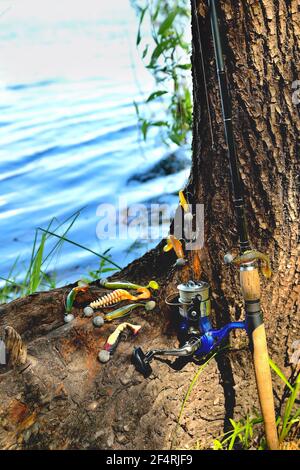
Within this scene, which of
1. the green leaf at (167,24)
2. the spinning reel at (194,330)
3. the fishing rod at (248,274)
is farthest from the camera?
the green leaf at (167,24)

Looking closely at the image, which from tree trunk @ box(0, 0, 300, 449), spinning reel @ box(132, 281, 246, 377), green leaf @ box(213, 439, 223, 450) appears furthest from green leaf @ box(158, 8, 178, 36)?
green leaf @ box(213, 439, 223, 450)

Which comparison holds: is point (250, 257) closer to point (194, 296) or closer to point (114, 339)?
point (194, 296)

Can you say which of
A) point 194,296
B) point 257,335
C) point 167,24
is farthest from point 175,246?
point 167,24

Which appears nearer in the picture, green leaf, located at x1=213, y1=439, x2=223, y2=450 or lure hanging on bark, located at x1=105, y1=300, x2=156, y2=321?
green leaf, located at x1=213, y1=439, x2=223, y2=450

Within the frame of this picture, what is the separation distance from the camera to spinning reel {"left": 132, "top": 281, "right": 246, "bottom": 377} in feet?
6.63

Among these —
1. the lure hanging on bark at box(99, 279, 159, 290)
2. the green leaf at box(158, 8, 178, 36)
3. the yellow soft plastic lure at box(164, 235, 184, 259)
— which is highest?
the green leaf at box(158, 8, 178, 36)

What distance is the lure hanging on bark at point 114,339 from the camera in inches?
81.4

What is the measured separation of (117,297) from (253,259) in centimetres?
51

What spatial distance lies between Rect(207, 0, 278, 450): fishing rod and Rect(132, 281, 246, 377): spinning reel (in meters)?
0.14

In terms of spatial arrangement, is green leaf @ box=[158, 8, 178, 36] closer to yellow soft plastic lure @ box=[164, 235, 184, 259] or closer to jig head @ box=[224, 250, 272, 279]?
yellow soft plastic lure @ box=[164, 235, 184, 259]

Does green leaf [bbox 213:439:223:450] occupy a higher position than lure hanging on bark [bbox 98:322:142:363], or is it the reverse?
lure hanging on bark [bbox 98:322:142:363]

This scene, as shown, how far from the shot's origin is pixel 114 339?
6.85 feet

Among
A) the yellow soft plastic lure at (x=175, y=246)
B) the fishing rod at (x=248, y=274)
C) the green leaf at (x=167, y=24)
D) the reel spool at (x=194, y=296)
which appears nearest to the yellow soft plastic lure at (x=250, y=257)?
the fishing rod at (x=248, y=274)

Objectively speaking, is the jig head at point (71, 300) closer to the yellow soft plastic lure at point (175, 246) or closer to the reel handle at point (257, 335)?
the yellow soft plastic lure at point (175, 246)
